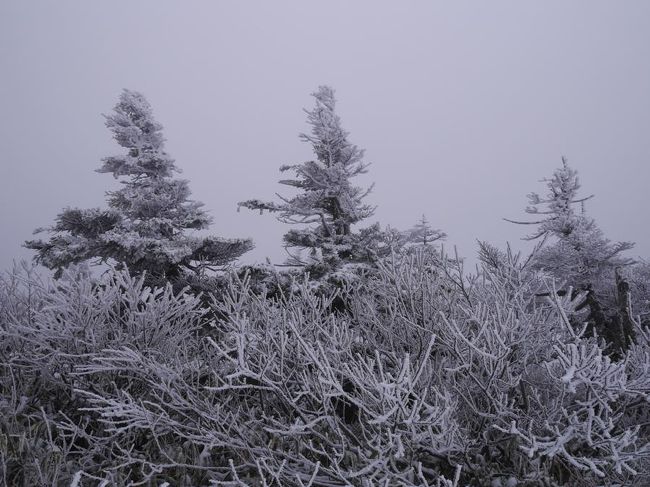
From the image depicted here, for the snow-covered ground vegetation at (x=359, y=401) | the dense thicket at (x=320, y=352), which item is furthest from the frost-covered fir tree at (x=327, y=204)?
the snow-covered ground vegetation at (x=359, y=401)

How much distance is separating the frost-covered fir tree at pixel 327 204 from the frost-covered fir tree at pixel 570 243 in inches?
215

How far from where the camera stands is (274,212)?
12.6 meters

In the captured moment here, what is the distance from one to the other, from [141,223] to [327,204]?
5968 millimetres

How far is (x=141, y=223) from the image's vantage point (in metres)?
11.7

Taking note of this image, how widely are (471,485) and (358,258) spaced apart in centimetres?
849

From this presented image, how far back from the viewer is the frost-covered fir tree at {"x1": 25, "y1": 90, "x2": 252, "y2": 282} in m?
10.9

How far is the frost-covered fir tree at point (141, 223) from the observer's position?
427 inches

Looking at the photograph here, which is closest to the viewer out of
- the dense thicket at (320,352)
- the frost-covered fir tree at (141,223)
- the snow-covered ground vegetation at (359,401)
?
the snow-covered ground vegetation at (359,401)

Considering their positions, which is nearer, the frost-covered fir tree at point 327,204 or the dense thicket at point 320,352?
the dense thicket at point 320,352

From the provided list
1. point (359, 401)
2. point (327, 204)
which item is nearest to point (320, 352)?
point (359, 401)

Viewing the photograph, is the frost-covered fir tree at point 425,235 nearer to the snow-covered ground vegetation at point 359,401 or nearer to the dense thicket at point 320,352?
the dense thicket at point 320,352

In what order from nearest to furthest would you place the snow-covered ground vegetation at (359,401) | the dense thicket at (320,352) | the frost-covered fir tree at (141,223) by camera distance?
the snow-covered ground vegetation at (359,401) → the dense thicket at (320,352) → the frost-covered fir tree at (141,223)

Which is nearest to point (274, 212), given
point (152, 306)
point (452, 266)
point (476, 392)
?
point (152, 306)

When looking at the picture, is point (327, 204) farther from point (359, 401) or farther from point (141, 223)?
point (359, 401)
